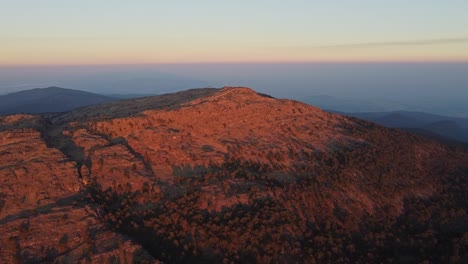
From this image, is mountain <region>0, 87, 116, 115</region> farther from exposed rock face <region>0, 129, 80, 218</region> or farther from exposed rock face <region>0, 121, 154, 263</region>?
exposed rock face <region>0, 121, 154, 263</region>

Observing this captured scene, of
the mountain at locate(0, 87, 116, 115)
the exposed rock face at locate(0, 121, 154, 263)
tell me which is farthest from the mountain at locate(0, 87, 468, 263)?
the mountain at locate(0, 87, 116, 115)

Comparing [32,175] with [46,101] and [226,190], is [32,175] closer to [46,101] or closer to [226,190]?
[226,190]

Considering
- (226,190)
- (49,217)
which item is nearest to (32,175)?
(49,217)

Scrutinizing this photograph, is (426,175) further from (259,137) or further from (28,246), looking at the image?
(28,246)

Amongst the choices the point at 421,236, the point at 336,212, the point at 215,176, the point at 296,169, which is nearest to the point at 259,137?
the point at 296,169

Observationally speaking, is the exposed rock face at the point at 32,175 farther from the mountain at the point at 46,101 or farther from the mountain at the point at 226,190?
the mountain at the point at 46,101
